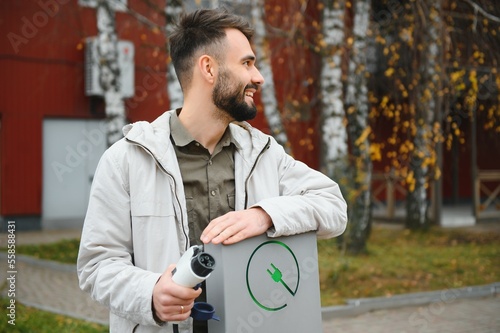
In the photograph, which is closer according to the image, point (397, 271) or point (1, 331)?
point (1, 331)

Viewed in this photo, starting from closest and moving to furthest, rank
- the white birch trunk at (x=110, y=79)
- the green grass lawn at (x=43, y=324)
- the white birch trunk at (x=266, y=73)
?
the green grass lawn at (x=43, y=324), the white birch trunk at (x=266, y=73), the white birch trunk at (x=110, y=79)

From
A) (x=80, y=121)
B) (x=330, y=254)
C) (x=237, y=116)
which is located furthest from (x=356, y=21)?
(x=237, y=116)

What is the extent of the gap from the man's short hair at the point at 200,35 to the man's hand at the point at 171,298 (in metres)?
0.80

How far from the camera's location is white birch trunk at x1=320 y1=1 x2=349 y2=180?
36.5ft

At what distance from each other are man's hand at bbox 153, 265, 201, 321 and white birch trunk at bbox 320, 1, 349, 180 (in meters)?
9.11

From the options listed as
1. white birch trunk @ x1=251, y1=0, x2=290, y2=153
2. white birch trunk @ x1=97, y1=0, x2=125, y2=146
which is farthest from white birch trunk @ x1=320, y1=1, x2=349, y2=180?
white birch trunk @ x1=97, y1=0, x2=125, y2=146

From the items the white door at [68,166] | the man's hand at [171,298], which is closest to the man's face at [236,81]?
the man's hand at [171,298]

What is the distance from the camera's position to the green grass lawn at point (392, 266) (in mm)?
8688

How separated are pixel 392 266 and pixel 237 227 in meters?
9.62

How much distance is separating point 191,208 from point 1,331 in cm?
454

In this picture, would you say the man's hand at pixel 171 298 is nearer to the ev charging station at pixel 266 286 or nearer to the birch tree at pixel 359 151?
the ev charging station at pixel 266 286

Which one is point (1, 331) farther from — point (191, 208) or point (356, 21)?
point (356, 21)

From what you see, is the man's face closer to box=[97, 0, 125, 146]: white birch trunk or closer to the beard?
the beard

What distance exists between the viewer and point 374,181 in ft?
76.2
